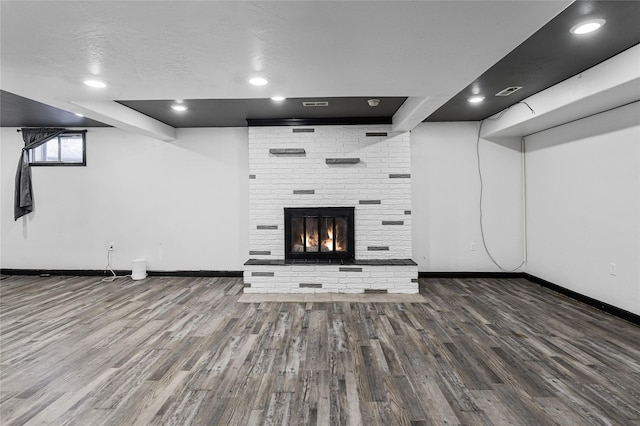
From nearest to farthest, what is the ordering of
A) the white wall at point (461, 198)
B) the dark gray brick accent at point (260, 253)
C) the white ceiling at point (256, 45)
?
the white ceiling at point (256, 45) < the dark gray brick accent at point (260, 253) < the white wall at point (461, 198)

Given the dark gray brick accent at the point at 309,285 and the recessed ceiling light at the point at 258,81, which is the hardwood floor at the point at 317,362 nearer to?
the dark gray brick accent at the point at 309,285

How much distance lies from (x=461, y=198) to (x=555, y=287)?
1.71 meters

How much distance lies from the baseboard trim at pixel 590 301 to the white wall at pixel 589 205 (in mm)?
49

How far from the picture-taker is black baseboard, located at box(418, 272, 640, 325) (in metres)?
3.45

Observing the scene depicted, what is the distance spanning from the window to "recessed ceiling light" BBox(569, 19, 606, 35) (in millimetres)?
6460

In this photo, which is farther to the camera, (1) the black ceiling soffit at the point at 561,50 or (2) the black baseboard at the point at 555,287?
(2) the black baseboard at the point at 555,287

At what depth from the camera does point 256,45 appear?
A: 2.09m

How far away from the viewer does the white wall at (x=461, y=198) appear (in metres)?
5.27

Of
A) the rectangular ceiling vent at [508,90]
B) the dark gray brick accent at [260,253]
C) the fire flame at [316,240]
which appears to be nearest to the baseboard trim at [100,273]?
the dark gray brick accent at [260,253]

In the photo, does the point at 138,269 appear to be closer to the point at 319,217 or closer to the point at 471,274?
the point at 319,217

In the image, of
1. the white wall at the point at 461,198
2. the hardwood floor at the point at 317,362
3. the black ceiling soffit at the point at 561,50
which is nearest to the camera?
the hardwood floor at the point at 317,362

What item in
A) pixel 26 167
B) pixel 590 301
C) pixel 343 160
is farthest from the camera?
pixel 26 167

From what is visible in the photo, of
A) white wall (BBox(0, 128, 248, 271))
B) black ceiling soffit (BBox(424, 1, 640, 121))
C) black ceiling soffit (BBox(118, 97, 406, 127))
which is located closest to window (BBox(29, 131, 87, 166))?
white wall (BBox(0, 128, 248, 271))

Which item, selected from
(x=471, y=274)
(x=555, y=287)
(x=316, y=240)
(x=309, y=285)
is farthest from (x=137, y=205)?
(x=555, y=287)
